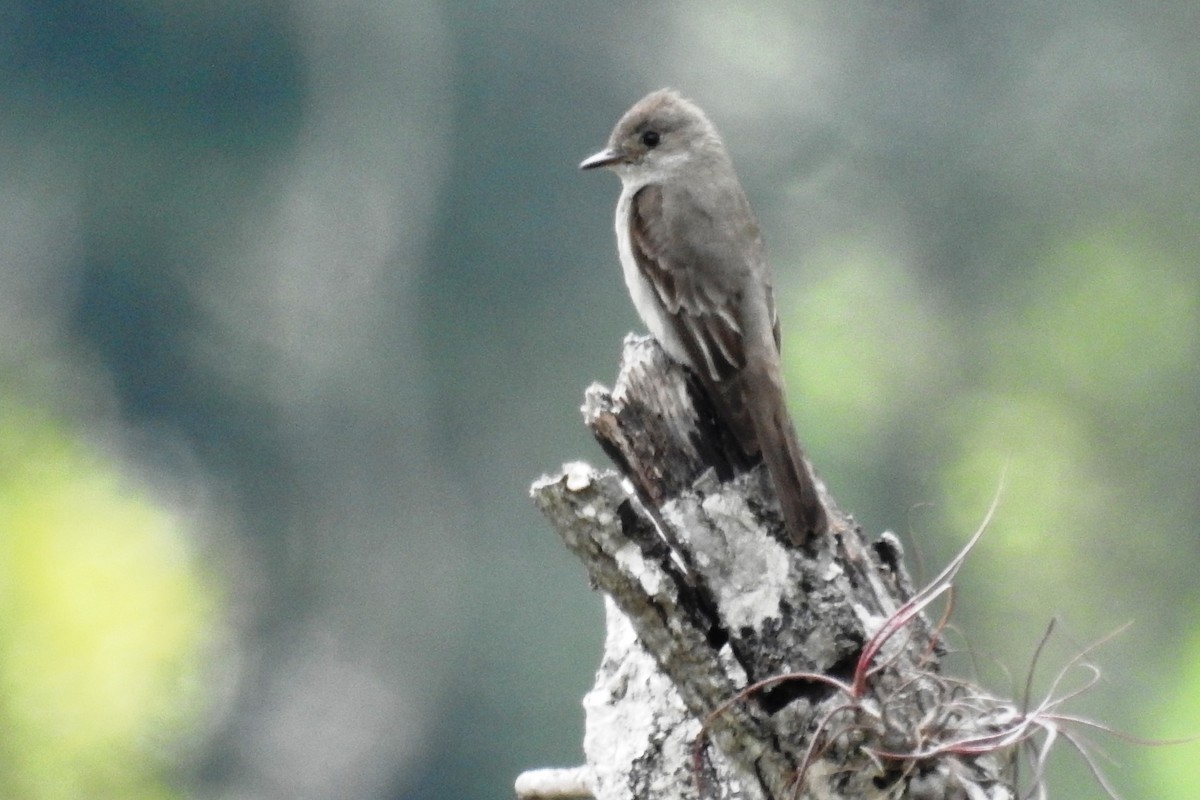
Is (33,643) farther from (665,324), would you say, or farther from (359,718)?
(665,324)

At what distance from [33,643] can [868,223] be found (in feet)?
11.0

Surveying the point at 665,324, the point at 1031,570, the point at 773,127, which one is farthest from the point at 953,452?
the point at 665,324

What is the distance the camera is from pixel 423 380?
5.04 metres

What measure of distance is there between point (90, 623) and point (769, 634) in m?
3.28

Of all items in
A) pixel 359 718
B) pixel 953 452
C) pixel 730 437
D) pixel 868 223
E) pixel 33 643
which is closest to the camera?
pixel 730 437

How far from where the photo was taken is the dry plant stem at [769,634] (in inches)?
70.4

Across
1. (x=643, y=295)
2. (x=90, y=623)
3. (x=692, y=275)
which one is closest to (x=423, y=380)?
(x=90, y=623)

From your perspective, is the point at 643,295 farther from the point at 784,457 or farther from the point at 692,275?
the point at 784,457

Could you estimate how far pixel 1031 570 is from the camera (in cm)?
517

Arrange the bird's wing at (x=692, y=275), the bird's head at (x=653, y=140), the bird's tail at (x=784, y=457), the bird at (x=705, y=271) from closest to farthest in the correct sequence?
the bird's tail at (x=784, y=457), the bird at (x=705, y=271), the bird's wing at (x=692, y=275), the bird's head at (x=653, y=140)

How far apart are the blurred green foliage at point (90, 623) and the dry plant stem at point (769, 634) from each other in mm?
2945

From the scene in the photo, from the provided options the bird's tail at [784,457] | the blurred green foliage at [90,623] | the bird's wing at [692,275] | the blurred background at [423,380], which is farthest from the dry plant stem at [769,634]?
the blurred green foliage at [90,623]

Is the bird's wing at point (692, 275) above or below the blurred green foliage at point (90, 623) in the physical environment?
below

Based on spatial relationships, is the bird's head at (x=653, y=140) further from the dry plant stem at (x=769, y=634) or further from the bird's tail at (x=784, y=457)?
the dry plant stem at (x=769, y=634)
